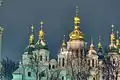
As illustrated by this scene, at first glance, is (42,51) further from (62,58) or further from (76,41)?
(76,41)

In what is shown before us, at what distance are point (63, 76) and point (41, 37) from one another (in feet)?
26.7

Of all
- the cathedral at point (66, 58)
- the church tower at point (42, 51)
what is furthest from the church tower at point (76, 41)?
the church tower at point (42, 51)

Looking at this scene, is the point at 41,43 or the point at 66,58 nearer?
the point at 66,58

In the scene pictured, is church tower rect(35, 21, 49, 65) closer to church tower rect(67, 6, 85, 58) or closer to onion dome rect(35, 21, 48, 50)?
onion dome rect(35, 21, 48, 50)

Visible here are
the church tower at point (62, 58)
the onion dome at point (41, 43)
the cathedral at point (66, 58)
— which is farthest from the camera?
the onion dome at point (41, 43)

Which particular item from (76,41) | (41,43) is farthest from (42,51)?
(76,41)

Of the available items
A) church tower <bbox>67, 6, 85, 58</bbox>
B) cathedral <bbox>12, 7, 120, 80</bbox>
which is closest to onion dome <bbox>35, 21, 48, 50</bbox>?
cathedral <bbox>12, 7, 120, 80</bbox>

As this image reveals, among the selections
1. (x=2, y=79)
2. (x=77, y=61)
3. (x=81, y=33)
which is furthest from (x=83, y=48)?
(x=2, y=79)

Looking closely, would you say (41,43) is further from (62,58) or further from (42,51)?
(62,58)

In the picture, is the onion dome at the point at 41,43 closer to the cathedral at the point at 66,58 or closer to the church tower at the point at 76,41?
the cathedral at the point at 66,58

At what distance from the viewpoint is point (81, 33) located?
6259cm

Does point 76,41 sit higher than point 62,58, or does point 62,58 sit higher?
point 76,41

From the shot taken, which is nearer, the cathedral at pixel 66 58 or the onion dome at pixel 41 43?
the cathedral at pixel 66 58

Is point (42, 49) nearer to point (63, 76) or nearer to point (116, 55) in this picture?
point (63, 76)
